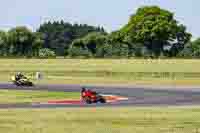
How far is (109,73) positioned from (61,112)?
6101 cm

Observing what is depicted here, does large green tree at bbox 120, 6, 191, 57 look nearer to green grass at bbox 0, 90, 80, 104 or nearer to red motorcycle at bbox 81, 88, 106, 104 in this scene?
Result: green grass at bbox 0, 90, 80, 104

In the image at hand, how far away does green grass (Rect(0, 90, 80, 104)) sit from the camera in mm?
53594

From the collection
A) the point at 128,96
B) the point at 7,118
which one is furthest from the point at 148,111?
the point at 128,96

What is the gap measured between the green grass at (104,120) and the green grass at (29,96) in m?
12.6

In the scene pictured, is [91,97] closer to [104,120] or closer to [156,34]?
[104,120]

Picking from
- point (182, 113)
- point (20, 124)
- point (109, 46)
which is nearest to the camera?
point (20, 124)

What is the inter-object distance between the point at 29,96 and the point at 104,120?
24.7m

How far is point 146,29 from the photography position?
191875 mm

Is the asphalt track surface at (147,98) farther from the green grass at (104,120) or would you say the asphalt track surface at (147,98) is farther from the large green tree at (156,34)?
the large green tree at (156,34)

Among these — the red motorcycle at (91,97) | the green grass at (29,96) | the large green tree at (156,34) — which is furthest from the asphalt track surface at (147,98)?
the large green tree at (156,34)

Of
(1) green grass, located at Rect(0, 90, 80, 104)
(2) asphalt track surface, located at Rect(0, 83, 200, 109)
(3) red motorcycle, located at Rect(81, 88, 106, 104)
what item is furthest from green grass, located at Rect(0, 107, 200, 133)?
(1) green grass, located at Rect(0, 90, 80, 104)

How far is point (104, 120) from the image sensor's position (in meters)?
34.2

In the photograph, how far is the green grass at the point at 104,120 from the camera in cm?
2959

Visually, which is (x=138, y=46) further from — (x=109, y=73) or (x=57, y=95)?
(x=57, y=95)
